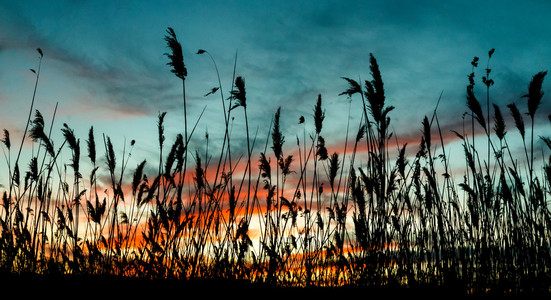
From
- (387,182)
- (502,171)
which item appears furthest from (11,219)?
(502,171)

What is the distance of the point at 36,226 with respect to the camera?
4.32 meters

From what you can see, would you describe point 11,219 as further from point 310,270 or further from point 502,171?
point 502,171

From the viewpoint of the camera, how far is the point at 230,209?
4.12 metres

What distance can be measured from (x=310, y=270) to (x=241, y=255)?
68cm

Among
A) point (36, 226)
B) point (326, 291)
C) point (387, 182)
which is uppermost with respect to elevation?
point (387, 182)

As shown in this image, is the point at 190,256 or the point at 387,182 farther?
the point at 387,182

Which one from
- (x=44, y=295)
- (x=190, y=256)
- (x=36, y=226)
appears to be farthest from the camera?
(x=36, y=226)

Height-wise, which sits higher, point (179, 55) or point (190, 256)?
point (179, 55)

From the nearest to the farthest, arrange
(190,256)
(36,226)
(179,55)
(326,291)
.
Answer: (326,291) < (179,55) < (190,256) < (36,226)

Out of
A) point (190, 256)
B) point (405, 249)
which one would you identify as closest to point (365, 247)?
point (405, 249)

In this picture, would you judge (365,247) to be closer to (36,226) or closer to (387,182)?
(387,182)

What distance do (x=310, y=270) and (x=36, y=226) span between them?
115 inches

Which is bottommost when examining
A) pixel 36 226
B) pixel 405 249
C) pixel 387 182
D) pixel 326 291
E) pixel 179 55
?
pixel 326 291

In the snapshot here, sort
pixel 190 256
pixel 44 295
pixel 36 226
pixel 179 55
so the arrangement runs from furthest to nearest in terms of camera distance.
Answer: pixel 36 226, pixel 190 256, pixel 179 55, pixel 44 295
